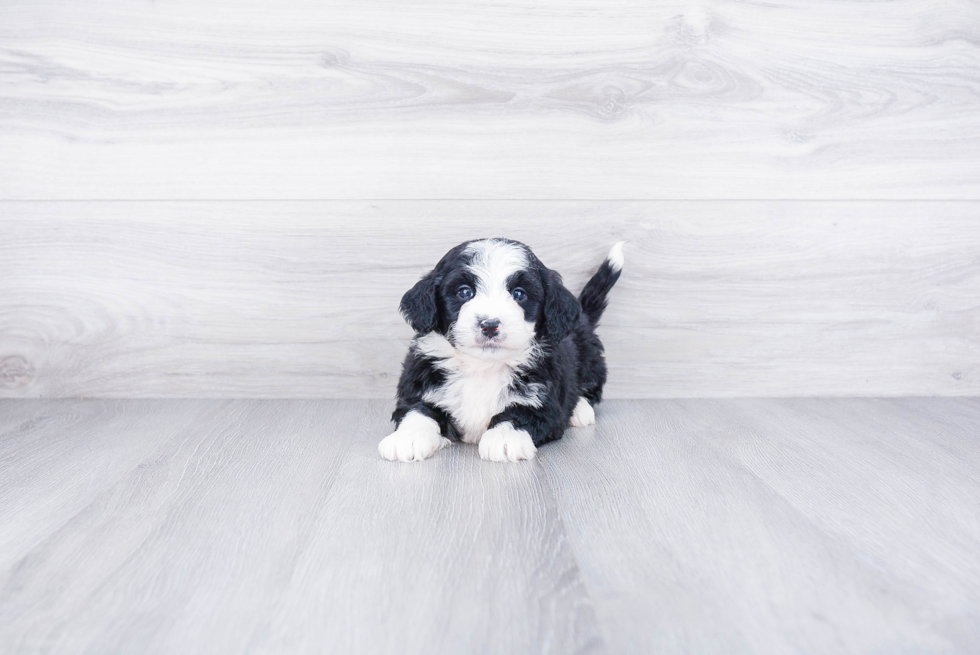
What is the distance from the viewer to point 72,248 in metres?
2.00

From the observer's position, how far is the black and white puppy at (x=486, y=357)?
1.46 m

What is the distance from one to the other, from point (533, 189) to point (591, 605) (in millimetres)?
1351

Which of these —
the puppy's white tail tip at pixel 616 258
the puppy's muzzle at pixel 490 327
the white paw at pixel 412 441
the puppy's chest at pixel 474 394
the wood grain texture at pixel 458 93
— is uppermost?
the wood grain texture at pixel 458 93

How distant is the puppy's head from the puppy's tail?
0.35m

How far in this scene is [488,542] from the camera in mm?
1038

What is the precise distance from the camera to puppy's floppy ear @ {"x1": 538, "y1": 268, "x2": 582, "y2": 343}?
156 centimetres

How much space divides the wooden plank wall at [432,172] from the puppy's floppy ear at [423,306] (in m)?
0.47

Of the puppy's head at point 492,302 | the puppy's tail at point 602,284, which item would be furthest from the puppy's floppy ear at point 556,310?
the puppy's tail at point 602,284

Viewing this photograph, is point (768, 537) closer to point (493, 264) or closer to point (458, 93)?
point (493, 264)

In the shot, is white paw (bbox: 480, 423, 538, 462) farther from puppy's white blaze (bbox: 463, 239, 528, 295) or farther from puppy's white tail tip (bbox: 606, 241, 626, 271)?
puppy's white tail tip (bbox: 606, 241, 626, 271)

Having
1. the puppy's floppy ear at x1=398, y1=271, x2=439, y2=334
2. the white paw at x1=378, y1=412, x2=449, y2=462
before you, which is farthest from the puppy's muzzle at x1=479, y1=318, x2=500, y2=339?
the white paw at x1=378, y1=412, x2=449, y2=462

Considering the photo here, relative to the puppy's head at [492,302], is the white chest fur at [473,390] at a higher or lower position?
lower

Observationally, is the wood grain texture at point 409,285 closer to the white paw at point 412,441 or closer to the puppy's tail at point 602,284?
the puppy's tail at point 602,284

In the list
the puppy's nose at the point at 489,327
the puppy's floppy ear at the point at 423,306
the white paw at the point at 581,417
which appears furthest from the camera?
the white paw at the point at 581,417
